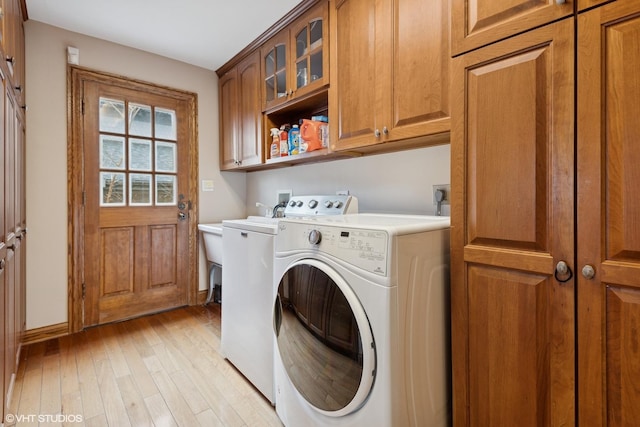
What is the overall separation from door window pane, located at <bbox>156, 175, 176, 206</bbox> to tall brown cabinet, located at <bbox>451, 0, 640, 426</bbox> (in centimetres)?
257

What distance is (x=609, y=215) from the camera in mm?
799

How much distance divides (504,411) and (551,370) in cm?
21

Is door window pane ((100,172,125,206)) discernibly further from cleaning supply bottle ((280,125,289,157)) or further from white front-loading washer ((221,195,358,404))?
cleaning supply bottle ((280,125,289,157))

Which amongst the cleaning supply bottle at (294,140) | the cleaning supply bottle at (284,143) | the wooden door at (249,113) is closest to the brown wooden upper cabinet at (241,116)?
the wooden door at (249,113)

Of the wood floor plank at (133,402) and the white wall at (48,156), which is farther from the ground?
the white wall at (48,156)

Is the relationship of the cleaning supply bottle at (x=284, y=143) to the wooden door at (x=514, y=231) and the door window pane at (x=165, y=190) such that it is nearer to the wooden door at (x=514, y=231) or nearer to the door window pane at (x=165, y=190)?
the door window pane at (x=165, y=190)

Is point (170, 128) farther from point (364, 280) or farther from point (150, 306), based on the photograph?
point (364, 280)

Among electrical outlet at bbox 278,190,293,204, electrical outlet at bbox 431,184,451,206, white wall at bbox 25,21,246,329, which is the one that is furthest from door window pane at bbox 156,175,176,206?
electrical outlet at bbox 431,184,451,206

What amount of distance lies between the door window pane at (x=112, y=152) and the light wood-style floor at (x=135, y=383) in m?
1.33

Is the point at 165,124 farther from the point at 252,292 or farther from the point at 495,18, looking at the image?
the point at 495,18

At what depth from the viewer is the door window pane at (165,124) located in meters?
2.82

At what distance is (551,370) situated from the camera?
0.89m

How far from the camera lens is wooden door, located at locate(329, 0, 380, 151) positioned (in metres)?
1.58

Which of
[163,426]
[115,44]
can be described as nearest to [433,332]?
[163,426]
